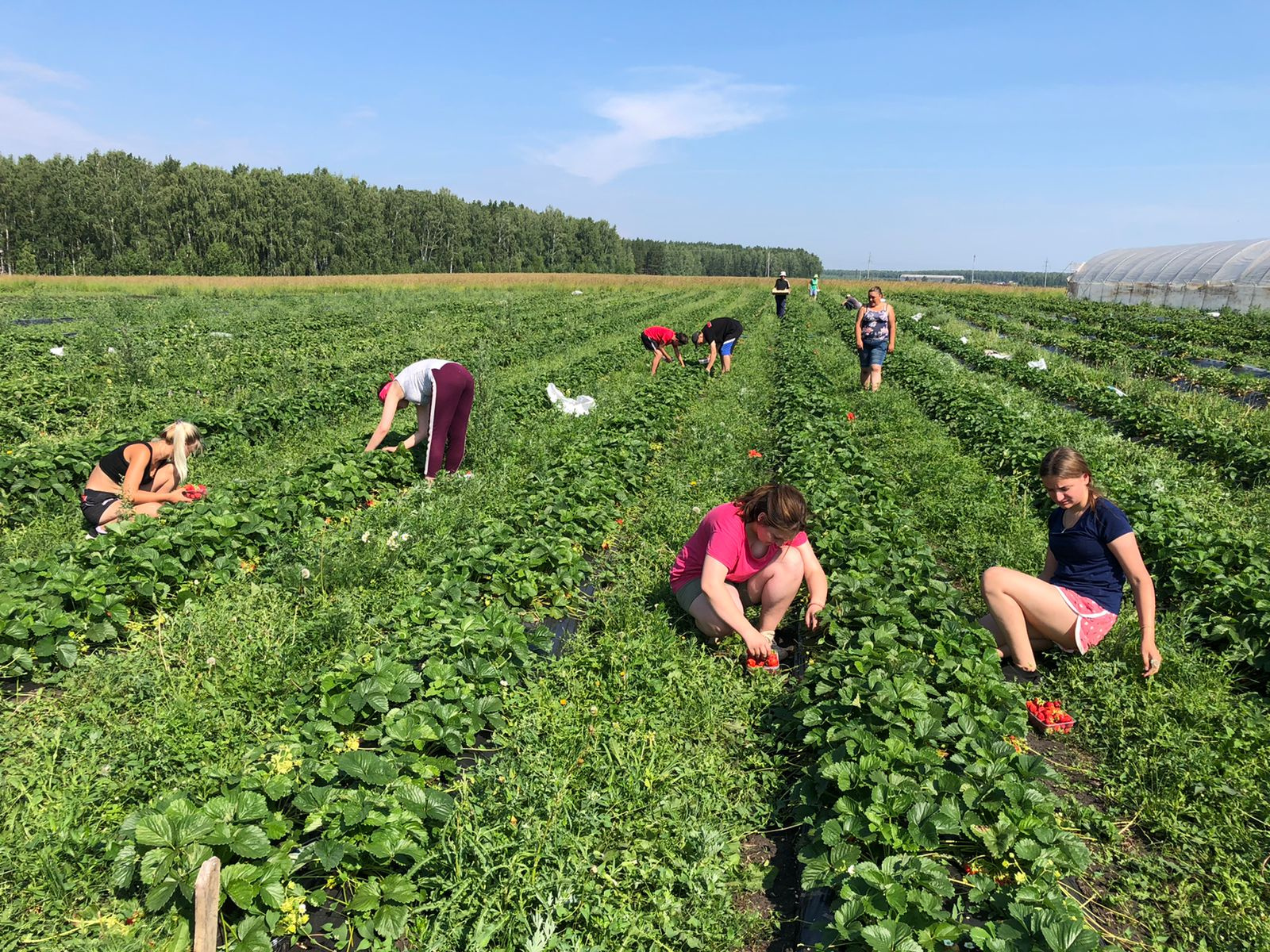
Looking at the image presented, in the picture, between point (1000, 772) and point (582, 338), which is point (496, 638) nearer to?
point (1000, 772)

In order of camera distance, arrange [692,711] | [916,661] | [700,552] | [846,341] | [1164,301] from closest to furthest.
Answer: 1. [916,661]
2. [692,711]
3. [700,552]
4. [846,341]
5. [1164,301]

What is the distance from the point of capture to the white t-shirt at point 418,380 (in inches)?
279

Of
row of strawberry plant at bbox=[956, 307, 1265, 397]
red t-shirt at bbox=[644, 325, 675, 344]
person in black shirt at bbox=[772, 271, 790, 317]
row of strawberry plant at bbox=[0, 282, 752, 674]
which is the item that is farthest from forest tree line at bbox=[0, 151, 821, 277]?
row of strawberry plant at bbox=[0, 282, 752, 674]

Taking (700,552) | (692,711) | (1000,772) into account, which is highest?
(700,552)

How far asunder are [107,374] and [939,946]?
44.4 feet

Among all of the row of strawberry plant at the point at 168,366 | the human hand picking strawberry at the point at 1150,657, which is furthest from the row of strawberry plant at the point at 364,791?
the row of strawberry plant at the point at 168,366

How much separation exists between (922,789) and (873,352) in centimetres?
951

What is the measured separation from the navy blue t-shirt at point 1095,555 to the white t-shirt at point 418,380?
5645mm

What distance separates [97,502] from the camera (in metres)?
5.89

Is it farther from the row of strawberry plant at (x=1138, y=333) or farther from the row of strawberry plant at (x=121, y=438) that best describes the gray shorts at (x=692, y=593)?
the row of strawberry plant at (x=1138, y=333)

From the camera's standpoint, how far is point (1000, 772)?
2.91 m

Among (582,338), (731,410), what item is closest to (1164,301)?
(582,338)

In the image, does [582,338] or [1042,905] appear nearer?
[1042,905]

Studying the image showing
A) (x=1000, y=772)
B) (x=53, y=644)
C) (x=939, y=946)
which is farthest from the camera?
(x=53, y=644)
